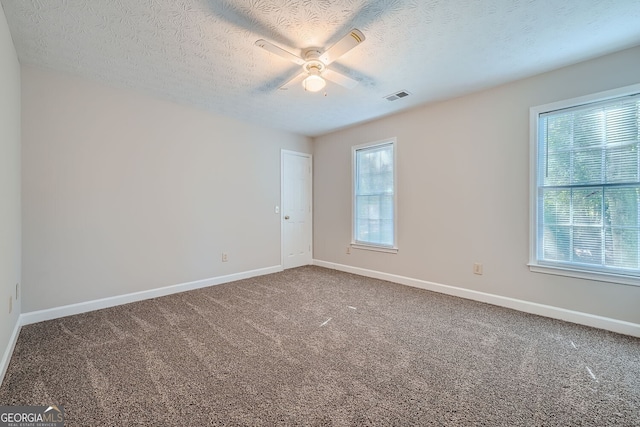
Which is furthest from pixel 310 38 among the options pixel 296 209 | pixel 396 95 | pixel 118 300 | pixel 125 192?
pixel 118 300

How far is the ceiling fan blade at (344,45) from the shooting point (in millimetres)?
1842

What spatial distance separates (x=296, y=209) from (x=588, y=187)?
150 inches

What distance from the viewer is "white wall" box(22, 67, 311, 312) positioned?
2650 millimetres

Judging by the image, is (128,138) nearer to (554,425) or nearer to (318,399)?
(318,399)

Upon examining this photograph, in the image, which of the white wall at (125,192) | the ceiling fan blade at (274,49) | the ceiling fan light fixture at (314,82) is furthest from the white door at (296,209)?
the ceiling fan blade at (274,49)

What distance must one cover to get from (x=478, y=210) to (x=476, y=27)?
191cm

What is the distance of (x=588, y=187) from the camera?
2.52 m

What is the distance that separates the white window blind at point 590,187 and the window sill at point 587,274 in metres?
0.03

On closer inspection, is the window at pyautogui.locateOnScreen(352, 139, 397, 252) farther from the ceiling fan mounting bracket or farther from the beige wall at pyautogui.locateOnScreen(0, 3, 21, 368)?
the beige wall at pyautogui.locateOnScreen(0, 3, 21, 368)

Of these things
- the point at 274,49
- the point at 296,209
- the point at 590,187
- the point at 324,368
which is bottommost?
the point at 324,368

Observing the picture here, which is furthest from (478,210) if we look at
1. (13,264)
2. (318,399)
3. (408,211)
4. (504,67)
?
(13,264)

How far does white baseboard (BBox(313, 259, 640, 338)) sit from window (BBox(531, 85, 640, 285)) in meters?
0.37

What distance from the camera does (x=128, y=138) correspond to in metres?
3.14
